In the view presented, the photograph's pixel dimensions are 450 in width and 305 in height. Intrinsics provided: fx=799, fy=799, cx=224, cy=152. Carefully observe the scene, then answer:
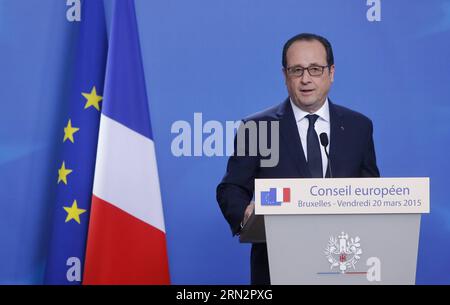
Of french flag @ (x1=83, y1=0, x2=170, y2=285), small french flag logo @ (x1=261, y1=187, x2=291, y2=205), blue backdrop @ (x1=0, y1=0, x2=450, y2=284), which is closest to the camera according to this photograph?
small french flag logo @ (x1=261, y1=187, x2=291, y2=205)

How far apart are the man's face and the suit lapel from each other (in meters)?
0.08

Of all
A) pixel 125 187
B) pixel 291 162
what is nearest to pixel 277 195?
pixel 291 162

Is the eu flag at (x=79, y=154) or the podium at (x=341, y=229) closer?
the podium at (x=341, y=229)

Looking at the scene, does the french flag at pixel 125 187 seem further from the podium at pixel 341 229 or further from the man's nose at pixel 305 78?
the podium at pixel 341 229

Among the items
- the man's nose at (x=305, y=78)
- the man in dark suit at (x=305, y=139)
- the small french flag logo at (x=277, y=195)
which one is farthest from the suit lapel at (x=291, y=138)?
the small french flag logo at (x=277, y=195)

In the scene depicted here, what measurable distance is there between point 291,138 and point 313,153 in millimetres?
141

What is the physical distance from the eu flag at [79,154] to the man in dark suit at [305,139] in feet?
3.48

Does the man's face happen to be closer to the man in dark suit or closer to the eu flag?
the man in dark suit

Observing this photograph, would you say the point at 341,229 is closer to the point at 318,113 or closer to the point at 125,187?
the point at 318,113

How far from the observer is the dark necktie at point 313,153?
148 inches

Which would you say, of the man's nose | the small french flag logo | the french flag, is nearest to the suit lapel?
the man's nose

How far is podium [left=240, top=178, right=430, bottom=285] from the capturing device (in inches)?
106

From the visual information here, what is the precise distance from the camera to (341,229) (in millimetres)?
2721

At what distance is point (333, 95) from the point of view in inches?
188
